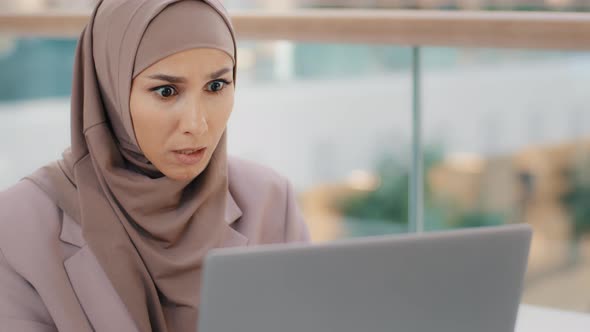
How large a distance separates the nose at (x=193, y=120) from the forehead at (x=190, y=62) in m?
0.05

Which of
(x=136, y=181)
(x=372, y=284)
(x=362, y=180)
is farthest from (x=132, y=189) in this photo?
(x=362, y=180)

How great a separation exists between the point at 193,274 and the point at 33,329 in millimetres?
277

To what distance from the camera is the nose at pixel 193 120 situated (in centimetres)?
145

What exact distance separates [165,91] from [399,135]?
151 inches

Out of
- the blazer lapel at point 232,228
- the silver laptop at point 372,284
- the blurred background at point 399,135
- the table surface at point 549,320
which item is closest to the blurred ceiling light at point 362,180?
the blurred background at point 399,135

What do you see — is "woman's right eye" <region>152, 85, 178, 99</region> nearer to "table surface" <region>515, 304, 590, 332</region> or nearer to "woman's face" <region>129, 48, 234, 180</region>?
"woman's face" <region>129, 48, 234, 180</region>

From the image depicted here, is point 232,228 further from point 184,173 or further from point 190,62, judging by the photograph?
point 190,62

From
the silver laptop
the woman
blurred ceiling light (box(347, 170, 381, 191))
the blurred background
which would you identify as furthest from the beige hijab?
blurred ceiling light (box(347, 170, 381, 191))

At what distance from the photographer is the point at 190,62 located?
57.0 inches

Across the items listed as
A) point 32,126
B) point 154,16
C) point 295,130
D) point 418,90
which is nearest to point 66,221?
point 154,16

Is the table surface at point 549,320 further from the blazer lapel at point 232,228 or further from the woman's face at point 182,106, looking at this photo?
the woman's face at point 182,106

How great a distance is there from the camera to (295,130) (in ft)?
16.3

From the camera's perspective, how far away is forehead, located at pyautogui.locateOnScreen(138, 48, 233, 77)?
1.45 meters

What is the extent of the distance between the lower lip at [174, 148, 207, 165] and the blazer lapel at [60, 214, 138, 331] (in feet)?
0.67
